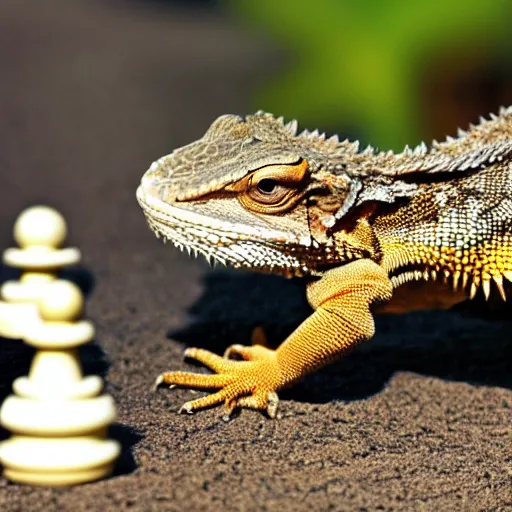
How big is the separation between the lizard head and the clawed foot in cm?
52

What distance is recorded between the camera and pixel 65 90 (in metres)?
13.2

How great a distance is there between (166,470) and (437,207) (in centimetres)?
200

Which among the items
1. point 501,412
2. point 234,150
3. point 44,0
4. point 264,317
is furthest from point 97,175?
point 44,0

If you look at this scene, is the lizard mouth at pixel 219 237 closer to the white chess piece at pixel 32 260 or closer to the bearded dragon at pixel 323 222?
the bearded dragon at pixel 323 222

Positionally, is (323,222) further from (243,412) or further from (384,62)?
(384,62)

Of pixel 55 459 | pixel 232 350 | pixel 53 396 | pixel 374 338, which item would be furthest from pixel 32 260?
pixel 374 338

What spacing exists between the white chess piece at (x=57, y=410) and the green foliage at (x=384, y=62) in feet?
25.5

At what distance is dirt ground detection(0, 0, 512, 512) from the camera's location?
329 centimetres

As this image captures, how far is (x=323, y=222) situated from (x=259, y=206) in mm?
334

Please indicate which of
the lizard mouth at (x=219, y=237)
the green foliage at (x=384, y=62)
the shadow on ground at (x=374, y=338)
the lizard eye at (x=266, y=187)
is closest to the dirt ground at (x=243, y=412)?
the shadow on ground at (x=374, y=338)

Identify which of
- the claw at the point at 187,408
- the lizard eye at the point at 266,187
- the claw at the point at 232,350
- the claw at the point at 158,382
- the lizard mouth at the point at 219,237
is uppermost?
the lizard eye at the point at 266,187

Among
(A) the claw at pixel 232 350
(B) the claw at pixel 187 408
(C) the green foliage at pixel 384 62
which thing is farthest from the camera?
(C) the green foliage at pixel 384 62

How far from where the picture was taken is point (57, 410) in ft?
9.37

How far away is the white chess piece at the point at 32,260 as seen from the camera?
2.95 metres
